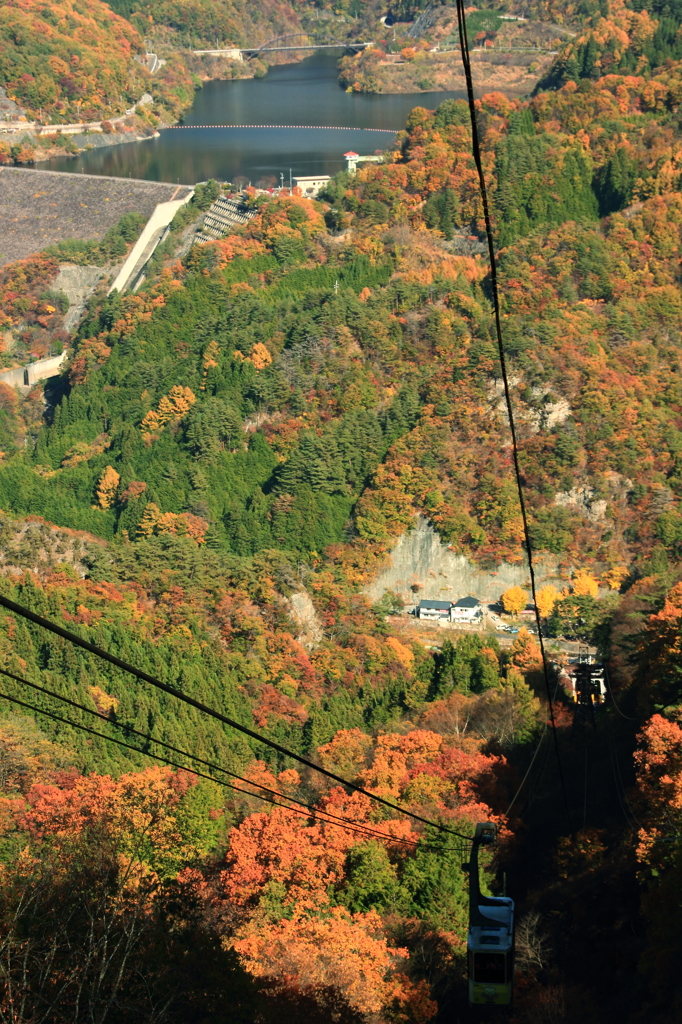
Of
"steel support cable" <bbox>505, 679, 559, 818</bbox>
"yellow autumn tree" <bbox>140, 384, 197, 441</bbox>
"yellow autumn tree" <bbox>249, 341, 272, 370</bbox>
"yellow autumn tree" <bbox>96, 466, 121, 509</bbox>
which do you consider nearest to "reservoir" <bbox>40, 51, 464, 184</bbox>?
"yellow autumn tree" <bbox>249, 341, 272, 370</bbox>

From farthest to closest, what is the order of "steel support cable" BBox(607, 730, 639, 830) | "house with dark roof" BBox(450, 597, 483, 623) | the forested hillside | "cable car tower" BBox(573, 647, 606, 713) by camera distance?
"house with dark roof" BBox(450, 597, 483, 623) < "cable car tower" BBox(573, 647, 606, 713) < "steel support cable" BBox(607, 730, 639, 830) < the forested hillside

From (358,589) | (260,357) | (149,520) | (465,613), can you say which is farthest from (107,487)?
(465,613)

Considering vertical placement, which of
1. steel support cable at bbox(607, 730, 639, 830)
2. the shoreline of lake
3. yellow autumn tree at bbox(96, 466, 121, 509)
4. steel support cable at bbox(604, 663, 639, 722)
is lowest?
steel support cable at bbox(607, 730, 639, 830)

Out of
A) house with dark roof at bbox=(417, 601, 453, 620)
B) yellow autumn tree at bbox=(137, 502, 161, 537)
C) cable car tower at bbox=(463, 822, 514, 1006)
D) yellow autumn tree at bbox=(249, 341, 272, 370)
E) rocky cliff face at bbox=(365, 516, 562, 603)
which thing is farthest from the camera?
yellow autumn tree at bbox=(249, 341, 272, 370)

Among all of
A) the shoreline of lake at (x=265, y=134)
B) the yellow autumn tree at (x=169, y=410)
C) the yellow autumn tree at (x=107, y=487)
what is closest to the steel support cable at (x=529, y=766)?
the yellow autumn tree at (x=107, y=487)

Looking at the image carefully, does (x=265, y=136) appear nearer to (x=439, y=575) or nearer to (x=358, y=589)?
(x=439, y=575)

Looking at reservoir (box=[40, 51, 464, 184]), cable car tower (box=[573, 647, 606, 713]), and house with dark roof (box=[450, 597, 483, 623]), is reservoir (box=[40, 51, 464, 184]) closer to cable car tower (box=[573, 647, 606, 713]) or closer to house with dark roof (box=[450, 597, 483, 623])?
house with dark roof (box=[450, 597, 483, 623])

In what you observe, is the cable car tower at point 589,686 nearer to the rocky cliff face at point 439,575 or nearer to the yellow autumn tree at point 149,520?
the rocky cliff face at point 439,575
